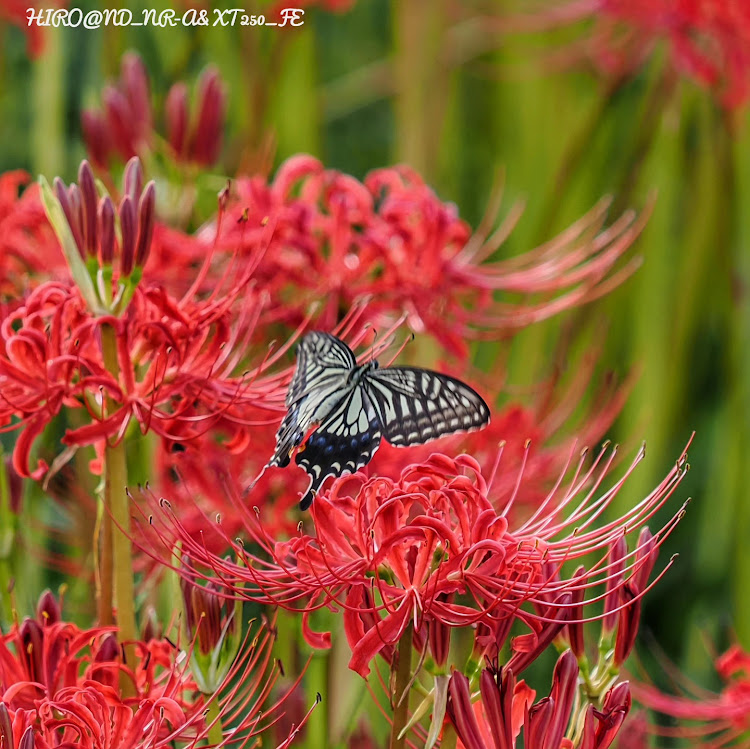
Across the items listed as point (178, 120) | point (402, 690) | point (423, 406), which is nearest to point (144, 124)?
point (178, 120)

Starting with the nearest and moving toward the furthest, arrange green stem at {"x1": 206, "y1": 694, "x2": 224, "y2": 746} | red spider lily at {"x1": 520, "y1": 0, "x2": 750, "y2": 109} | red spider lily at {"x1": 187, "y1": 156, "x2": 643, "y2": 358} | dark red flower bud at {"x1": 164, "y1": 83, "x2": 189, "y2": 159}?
green stem at {"x1": 206, "y1": 694, "x2": 224, "y2": 746} → red spider lily at {"x1": 187, "y1": 156, "x2": 643, "y2": 358} → dark red flower bud at {"x1": 164, "y1": 83, "x2": 189, "y2": 159} → red spider lily at {"x1": 520, "y1": 0, "x2": 750, "y2": 109}

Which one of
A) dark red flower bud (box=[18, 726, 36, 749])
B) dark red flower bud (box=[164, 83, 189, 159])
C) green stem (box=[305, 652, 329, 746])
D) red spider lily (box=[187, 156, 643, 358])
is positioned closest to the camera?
dark red flower bud (box=[18, 726, 36, 749])

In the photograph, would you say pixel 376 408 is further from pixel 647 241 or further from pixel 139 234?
pixel 647 241

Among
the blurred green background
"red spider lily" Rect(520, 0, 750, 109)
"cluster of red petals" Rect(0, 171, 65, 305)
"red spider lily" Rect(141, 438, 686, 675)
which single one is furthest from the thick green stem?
"red spider lily" Rect(520, 0, 750, 109)

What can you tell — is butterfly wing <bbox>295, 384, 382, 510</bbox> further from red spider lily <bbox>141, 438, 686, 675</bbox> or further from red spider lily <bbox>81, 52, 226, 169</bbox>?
red spider lily <bbox>81, 52, 226, 169</bbox>

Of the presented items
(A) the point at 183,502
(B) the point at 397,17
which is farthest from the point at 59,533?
(B) the point at 397,17

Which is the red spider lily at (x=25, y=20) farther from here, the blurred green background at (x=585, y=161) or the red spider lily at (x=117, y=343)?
the red spider lily at (x=117, y=343)

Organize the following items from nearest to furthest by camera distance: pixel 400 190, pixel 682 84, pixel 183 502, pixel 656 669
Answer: pixel 183 502, pixel 400 190, pixel 656 669, pixel 682 84
